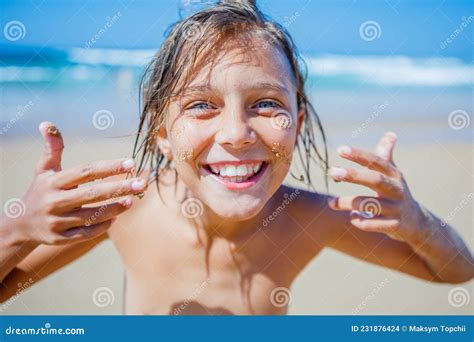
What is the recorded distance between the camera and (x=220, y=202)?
1984 mm

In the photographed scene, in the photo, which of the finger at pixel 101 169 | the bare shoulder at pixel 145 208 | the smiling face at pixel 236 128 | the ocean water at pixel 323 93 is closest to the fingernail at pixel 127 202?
the finger at pixel 101 169

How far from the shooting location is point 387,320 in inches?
88.4

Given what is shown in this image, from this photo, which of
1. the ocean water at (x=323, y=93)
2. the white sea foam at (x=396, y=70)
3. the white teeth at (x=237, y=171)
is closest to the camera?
the white teeth at (x=237, y=171)

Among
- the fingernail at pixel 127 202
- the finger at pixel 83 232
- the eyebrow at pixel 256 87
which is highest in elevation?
the eyebrow at pixel 256 87

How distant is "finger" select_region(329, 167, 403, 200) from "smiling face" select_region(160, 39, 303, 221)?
27 cm

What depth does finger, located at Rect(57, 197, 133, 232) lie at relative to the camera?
1.86 metres

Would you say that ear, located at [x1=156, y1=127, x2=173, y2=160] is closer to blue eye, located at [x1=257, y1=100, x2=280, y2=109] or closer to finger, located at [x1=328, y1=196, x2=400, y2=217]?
blue eye, located at [x1=257, y1=100, x2=280, y2=109]

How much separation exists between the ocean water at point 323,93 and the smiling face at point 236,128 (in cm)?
144

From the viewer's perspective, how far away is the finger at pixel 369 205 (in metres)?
1.91

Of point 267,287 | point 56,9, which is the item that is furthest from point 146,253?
point 56,9

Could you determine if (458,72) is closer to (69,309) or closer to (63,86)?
(63,86)

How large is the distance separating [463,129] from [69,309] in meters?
3.02

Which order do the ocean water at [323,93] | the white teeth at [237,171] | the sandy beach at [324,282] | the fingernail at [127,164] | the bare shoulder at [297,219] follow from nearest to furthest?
the fingernail at [127,164], the white teeth at [237,171], the bare shoulder at [297,219], the sandy beach at [324,282], the ocean water at [323,93]

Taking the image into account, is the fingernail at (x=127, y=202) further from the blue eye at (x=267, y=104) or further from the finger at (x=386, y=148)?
the finger at (x=386, y=148)
